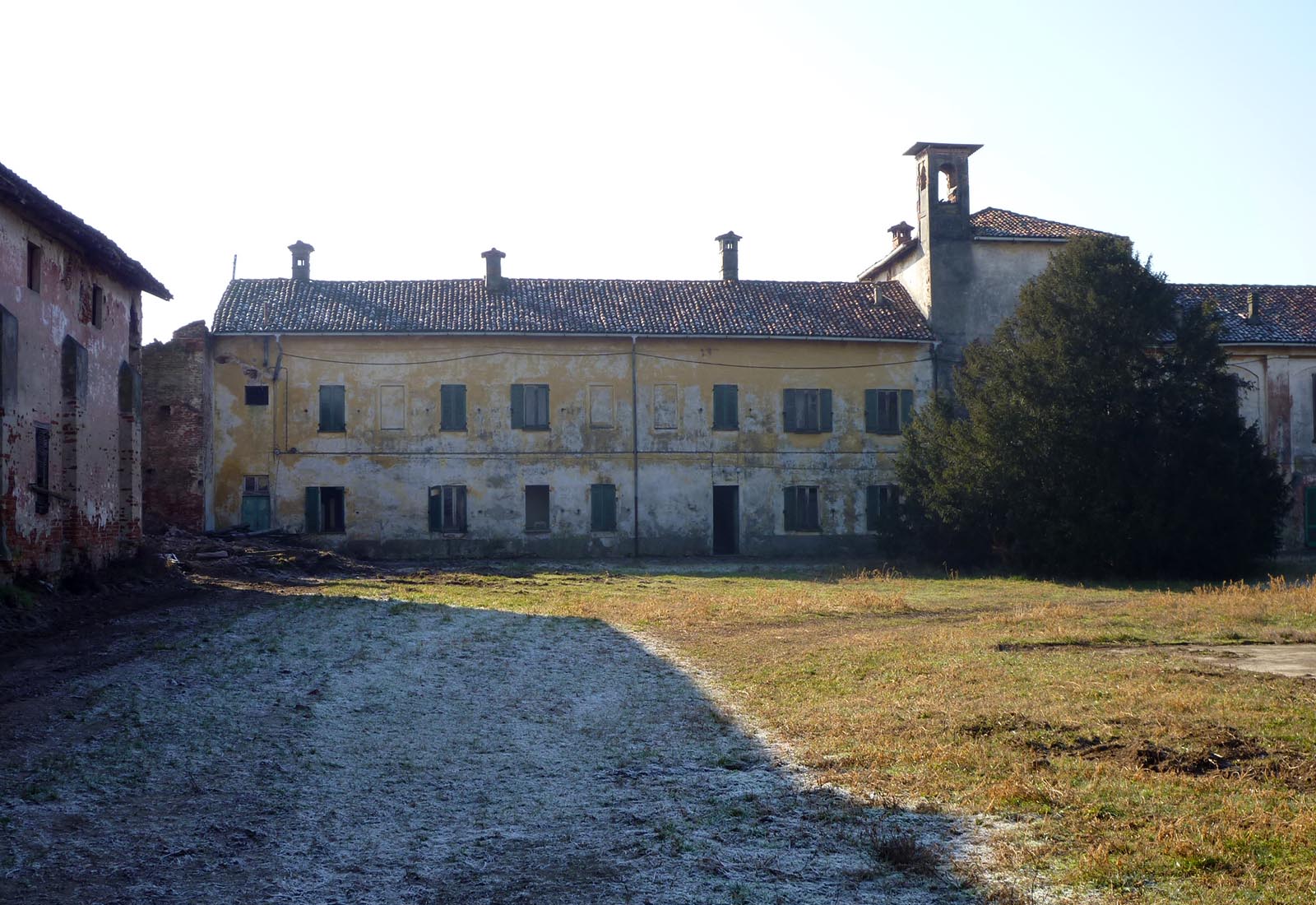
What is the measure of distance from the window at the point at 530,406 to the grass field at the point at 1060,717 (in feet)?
43.8

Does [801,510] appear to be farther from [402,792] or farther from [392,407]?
[402,792]

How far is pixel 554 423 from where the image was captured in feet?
100

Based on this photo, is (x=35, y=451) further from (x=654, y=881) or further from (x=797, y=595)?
(x=654, y=881)

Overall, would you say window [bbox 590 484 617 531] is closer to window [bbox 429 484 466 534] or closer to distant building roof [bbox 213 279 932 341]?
window [bbox 429 484 466 534]

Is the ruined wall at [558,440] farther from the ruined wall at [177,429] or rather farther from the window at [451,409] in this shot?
the ruined wall at [177,429]

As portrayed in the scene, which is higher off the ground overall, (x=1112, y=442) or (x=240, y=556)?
(x=1112, y=442)

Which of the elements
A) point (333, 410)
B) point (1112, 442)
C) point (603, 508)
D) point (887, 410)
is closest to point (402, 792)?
point (1112, 442)

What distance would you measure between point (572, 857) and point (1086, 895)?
7.18 feet

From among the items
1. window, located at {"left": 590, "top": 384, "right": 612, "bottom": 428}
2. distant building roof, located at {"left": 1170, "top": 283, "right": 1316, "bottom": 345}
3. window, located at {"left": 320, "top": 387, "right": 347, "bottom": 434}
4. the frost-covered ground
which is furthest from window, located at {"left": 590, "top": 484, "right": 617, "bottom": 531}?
the frost-covered ground

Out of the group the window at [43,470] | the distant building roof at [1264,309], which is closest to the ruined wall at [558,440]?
the distant building roof at [1264,309]

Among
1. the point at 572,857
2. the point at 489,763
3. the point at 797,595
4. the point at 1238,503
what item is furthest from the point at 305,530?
the point at 572,857

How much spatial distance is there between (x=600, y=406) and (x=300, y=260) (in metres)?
9.72

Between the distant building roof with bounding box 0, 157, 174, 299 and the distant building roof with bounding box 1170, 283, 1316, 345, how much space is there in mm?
24693

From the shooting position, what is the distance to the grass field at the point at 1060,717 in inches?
201
